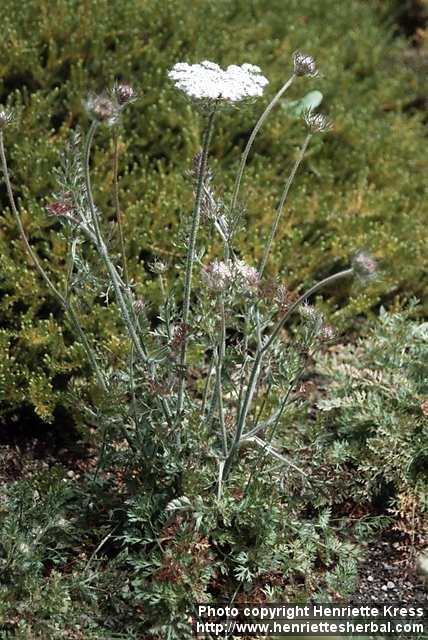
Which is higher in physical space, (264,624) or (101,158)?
(101,158)

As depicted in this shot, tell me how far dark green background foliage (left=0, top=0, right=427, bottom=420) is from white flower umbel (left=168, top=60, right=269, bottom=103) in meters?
1.07

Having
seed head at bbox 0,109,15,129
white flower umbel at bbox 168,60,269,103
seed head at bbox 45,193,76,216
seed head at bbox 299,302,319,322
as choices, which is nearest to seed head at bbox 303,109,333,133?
white flower umbel at bbox 168,60,269,103

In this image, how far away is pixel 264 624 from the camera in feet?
7.72

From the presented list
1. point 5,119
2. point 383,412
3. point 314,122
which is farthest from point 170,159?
point 5,119

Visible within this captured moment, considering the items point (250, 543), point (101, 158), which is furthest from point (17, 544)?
point (101, 158)

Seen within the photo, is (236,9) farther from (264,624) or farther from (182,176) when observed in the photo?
(264,624)

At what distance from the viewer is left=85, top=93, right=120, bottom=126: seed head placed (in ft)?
6.17

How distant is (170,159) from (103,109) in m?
2.13

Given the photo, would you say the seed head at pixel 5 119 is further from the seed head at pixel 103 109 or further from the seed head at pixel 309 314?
the seed head at pixel 309 314

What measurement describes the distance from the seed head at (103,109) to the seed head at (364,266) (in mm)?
668

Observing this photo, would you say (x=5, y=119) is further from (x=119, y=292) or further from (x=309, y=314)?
(x=309, y=314)

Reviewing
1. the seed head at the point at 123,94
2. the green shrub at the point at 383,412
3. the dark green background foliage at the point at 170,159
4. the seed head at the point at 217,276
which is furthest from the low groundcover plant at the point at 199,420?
the dark green background foliage at the point at 170,159

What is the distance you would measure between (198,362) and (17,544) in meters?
1.11

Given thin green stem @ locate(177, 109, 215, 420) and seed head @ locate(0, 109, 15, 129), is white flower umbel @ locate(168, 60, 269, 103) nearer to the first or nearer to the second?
thin green stem @ locate(177, 109, 215, 420)
